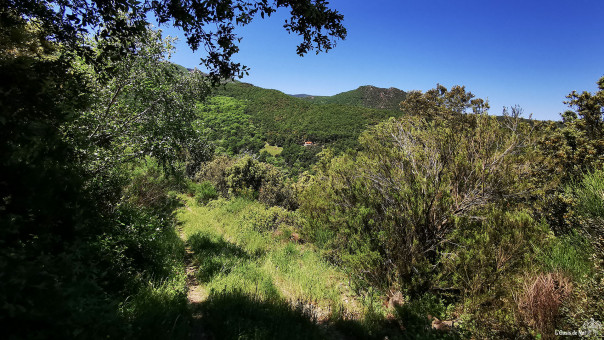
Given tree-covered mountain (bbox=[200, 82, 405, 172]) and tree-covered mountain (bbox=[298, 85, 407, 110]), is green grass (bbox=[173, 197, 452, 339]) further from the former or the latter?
tree-covered mountain (bbox=[298, 85, 407, 110])

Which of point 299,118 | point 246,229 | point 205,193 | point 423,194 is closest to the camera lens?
point 423,194

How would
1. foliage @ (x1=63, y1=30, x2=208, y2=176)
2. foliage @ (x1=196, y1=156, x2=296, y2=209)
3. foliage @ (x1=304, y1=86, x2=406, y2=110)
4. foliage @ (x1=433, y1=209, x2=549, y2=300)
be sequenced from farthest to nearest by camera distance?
foliage @ (x1=304, y1=86, x2=406, y2=110)
foliage @ (x1=196, y1=156, x2=296, y2=209)
foliage @ (x1=63, y1=30, x2=208, y2=176)
foliage @ (x1=433, y1=209, x2=549, y2=300)

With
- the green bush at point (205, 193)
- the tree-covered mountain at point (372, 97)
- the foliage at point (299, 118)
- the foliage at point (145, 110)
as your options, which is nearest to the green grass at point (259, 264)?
the foliage at point (145, 110)

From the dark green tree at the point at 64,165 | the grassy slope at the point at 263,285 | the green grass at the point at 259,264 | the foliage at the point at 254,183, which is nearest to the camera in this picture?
the dark green tree at the point at 64,165

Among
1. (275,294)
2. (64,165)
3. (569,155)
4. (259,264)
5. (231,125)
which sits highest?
(231,125)

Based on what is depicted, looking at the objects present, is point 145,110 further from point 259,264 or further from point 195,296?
point 259,264

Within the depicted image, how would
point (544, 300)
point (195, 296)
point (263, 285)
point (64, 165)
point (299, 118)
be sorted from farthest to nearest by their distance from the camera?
point (299, 118) → point (263, 285) → point (195, 296) → point (544, 300) → point (64, 165)

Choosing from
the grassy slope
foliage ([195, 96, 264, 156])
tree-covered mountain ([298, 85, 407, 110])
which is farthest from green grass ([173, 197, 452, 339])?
tree-covered mountain ([298, 85, 407, 110])

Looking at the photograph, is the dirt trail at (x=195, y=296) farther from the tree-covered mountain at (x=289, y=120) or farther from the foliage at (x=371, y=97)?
the foliage at (x=371, y=97)

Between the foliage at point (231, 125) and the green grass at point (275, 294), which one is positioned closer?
the green grass at point (275, 294)

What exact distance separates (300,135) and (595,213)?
65152 millimetres

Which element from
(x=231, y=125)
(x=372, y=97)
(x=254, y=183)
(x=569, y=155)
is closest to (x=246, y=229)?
(x=254, y=183)

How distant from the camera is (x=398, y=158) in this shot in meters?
5.68

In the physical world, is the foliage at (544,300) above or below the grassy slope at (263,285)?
above
